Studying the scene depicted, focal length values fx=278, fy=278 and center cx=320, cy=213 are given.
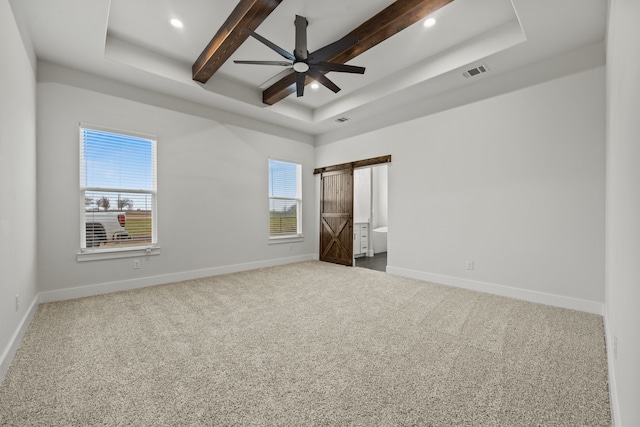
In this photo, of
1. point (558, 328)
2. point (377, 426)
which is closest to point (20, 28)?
point (377, 426)

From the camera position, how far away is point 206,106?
194 inches

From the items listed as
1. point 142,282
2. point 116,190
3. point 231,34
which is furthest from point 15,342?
point 231,34

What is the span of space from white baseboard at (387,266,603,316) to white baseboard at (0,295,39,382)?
4716 mm

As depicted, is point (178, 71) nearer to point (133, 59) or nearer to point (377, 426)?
point (133, 59)

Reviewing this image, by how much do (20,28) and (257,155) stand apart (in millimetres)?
3415

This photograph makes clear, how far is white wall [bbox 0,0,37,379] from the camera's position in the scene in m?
2.08

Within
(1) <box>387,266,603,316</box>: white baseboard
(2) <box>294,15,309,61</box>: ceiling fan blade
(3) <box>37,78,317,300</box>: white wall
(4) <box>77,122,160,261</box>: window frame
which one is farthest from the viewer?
(4) <box>77,122,160,261</box>: window frame

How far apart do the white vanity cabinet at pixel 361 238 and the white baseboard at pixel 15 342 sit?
5661mm

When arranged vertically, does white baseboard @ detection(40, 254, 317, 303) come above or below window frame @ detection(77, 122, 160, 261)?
below

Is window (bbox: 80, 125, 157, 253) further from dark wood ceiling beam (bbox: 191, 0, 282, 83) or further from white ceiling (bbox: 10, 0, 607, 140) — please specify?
dark wood ceiling beam (bbox: 191, 0, 282, 83)

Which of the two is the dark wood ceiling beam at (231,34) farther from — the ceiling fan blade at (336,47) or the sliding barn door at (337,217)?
the sliding barn door at (337,217)

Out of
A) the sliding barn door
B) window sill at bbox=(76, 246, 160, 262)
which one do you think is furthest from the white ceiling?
window sill at bbox=(76, 246, 160, 262)

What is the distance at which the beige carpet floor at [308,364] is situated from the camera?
1583mm

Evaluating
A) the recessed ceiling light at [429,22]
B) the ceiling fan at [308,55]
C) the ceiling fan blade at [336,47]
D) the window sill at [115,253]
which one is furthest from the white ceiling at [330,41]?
the window sill at [115,253]
